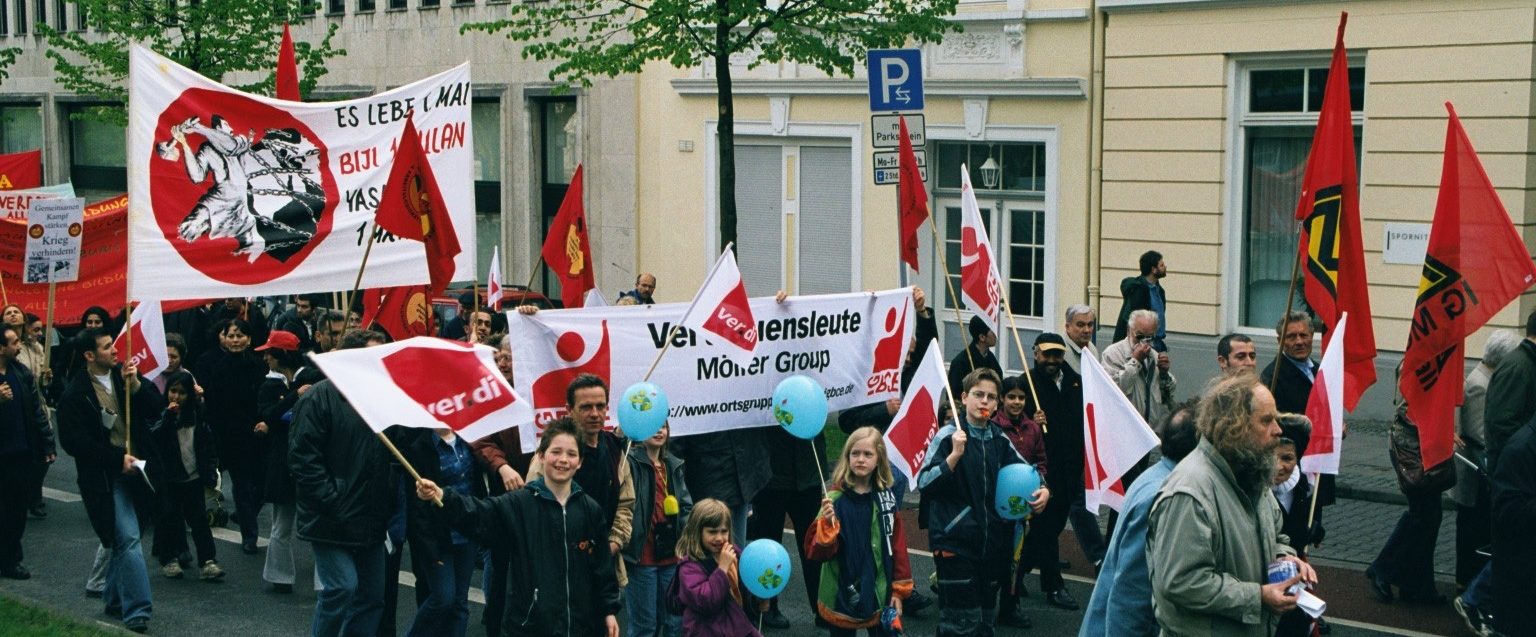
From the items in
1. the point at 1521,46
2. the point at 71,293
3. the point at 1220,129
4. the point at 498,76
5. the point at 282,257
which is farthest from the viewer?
the point at 498,76

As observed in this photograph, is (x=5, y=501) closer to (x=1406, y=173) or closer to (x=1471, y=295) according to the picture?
(x=1471, y=295)

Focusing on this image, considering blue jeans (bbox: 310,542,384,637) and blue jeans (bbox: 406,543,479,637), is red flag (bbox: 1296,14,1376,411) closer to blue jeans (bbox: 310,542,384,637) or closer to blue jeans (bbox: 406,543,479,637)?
blue jeans (bbox: 406,543,479,637)

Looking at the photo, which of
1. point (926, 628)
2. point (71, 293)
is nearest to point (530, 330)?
point (926, 628)

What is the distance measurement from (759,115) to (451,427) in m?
17.1

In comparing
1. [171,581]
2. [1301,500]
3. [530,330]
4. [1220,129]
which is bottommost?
[171,581]

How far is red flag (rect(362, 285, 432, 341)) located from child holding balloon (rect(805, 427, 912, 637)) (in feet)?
15.1

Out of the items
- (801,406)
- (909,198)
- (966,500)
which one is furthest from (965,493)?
(909,198)

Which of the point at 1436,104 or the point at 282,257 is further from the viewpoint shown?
the point at 1436,104

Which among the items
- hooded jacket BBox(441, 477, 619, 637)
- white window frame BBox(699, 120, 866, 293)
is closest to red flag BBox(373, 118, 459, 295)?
hooded jacket BBox(441, 477, 619, 637)

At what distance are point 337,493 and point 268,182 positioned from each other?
300cm

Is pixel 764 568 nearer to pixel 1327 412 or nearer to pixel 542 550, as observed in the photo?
pixel 542 550

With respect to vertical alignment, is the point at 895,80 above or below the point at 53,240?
above

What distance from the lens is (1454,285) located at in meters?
9.39

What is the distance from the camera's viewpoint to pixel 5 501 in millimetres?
12055
